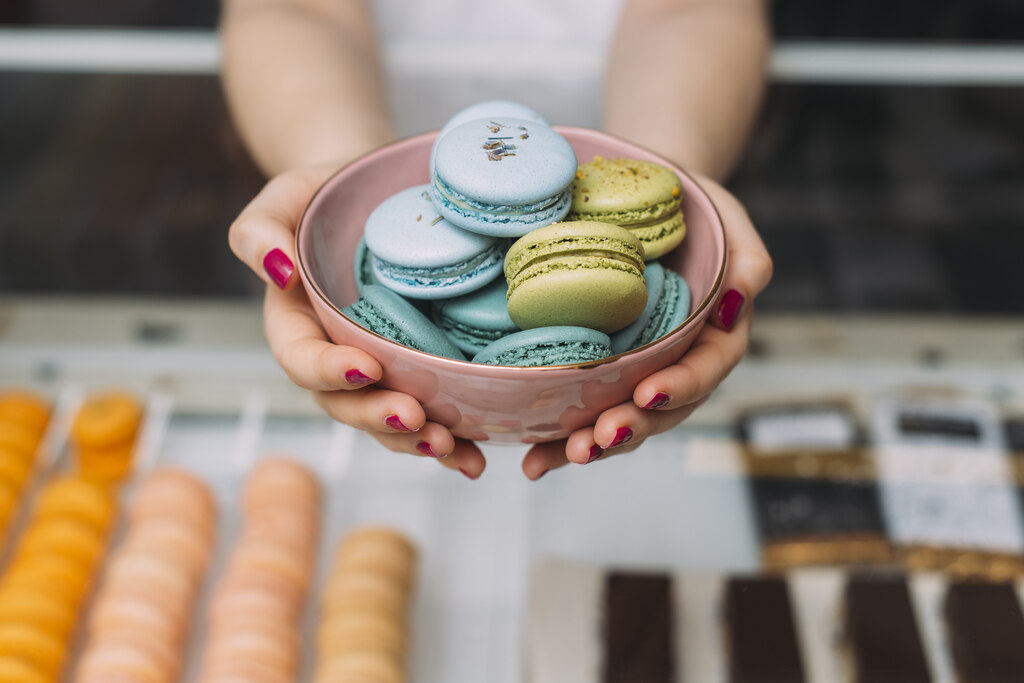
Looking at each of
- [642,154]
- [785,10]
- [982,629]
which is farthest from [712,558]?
[785,10]

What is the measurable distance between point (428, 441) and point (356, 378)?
7 centimetres

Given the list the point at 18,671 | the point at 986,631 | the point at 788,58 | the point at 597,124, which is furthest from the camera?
the point at 597,124

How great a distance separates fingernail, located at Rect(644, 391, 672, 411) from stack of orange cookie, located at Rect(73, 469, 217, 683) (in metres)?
0.63

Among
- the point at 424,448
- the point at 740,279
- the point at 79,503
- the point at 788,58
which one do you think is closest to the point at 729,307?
the point at 740,279

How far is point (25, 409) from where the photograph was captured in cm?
105

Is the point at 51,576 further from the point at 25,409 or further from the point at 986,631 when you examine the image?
the point at 986,631

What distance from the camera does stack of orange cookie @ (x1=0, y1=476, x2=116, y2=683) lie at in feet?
2.71

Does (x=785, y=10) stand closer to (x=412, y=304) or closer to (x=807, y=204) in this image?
(x=807, y=204)

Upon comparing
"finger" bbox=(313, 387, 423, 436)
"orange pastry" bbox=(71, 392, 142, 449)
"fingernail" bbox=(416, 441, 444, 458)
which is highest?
"finger" bbox=(313, 387, 423, 436)

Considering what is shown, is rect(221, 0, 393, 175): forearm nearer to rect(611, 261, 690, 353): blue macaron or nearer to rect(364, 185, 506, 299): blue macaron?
rect(364, 185, 506, 299): blue macaron

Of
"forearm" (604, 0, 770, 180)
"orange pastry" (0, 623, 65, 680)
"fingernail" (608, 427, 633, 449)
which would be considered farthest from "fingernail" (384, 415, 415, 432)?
"orange pastry" (0, 623, 65, 680)

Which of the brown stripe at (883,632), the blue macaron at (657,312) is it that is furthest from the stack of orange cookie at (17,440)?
the brown stripe at (883,632)

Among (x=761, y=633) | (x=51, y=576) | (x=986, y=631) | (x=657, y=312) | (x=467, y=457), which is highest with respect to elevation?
(x=657, y=312)

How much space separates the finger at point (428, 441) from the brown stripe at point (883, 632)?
0.53 meters
